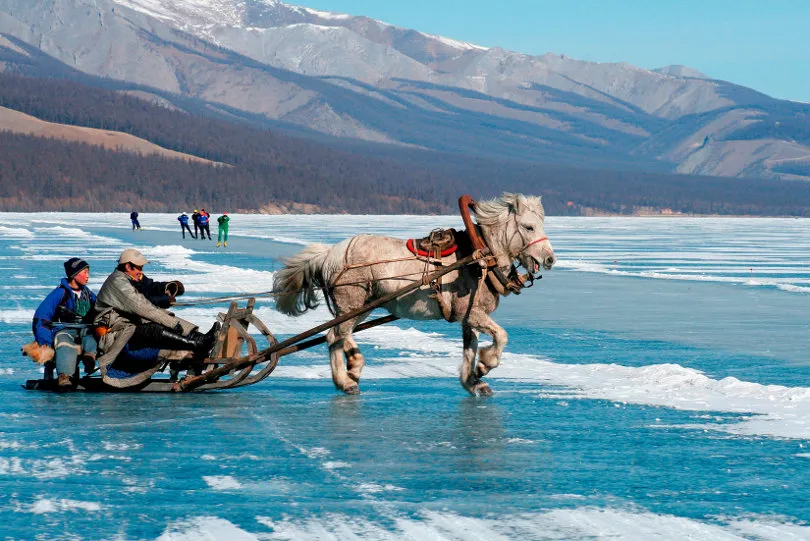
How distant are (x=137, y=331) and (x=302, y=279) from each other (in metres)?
1.66

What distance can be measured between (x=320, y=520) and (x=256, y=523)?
0.37m

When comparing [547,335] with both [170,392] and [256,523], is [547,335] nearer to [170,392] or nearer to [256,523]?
[170,392]

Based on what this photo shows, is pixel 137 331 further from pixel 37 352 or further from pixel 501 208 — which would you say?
pixel 501 208

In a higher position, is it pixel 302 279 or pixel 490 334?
pixel 302 279

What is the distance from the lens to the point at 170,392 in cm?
1232

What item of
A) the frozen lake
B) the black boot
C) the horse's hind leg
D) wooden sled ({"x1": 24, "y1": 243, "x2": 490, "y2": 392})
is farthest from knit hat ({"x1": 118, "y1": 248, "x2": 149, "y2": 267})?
the horse's hind leg

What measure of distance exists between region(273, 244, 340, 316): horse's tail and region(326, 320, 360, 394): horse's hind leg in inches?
19.7

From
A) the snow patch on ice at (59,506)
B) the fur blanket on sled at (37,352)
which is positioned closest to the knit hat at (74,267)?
the fur blanket on sled at (37,352)

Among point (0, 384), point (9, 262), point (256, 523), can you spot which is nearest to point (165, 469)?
point (256, 523)

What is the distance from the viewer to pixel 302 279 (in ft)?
41.0

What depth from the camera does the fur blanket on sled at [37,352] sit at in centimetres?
1180

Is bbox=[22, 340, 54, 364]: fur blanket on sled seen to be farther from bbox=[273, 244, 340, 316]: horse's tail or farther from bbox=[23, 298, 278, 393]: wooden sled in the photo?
bbox=[273, 244, 340, 316]: horse's tail

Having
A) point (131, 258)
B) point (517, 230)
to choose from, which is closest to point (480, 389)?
point (517, 230)

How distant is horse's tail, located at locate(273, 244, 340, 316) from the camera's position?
12.4 m
